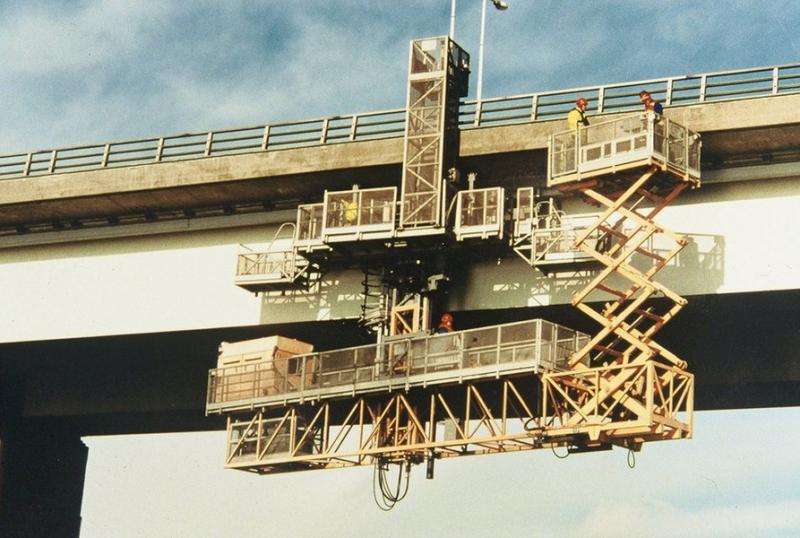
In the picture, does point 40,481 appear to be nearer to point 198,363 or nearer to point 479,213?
point 198,363

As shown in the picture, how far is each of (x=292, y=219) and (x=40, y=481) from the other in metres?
19.3

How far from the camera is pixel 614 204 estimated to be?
40.3m

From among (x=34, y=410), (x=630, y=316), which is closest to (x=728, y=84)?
(x=630, y=316)

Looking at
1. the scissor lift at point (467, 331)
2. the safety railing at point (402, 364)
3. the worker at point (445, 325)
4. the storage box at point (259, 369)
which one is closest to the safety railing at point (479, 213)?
the scissor lift at point (467, 331)

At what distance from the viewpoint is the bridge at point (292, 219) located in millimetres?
40594

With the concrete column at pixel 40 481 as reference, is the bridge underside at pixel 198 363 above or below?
above

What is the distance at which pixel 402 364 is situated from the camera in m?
42.1

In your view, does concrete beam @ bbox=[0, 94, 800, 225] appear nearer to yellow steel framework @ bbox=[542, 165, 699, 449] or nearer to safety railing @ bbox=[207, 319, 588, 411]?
yellow steel framework @ bbox=[542, 165, 699, 449]

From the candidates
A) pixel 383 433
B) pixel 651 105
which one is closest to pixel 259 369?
pixel 383 433

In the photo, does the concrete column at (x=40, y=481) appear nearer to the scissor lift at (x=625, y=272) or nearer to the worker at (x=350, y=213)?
the worker at (x=350, y=213)

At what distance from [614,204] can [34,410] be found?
92.5ft

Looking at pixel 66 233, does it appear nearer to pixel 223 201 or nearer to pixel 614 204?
pixel 223 201

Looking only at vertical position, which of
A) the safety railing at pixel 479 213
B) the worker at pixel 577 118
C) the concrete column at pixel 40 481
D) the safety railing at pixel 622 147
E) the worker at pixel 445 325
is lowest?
the concrete column at pixel 40 481

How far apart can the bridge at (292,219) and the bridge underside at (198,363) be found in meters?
0.10
